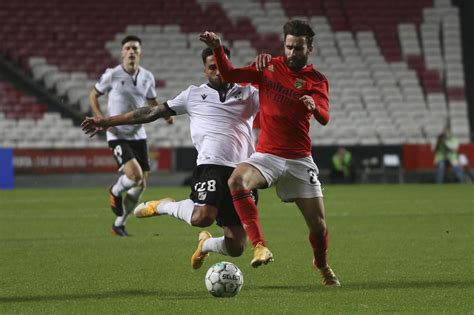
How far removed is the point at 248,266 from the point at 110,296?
2160 mm

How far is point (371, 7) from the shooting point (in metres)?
34.8

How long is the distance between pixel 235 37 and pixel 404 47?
221 inches

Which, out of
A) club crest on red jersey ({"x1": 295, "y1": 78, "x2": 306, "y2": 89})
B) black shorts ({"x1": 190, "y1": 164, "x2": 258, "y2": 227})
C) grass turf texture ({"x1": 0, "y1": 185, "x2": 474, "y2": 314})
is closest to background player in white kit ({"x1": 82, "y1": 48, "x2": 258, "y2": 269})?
black shorts ({"x1": 190, "y1": 164, "x2": 258, "y2": 227})

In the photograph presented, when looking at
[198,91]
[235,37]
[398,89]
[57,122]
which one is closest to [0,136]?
[57,122]

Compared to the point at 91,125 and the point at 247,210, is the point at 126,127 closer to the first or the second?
the point at 91,125

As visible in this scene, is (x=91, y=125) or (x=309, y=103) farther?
(x=91, y=125)

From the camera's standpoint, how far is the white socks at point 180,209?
25.8 feet

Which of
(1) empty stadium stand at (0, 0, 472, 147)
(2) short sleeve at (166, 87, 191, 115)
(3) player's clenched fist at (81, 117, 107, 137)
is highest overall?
(2) short sleeve at (166, 87, 191, 115)

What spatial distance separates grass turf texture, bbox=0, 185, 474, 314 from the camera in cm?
645

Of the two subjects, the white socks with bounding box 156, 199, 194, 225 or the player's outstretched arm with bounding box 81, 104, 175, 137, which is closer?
the player's outstretched arm with bounding box 81, 104, 175, 137

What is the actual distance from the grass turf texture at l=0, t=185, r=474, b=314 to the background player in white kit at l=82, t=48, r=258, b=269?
0.38 m

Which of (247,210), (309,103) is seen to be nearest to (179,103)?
(247,210)

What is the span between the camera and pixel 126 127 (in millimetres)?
12109

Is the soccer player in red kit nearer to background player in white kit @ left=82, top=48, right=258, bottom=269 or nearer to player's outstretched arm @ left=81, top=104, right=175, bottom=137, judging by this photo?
background player in white kit @ left=82, top=48, right=258, bottom=269
